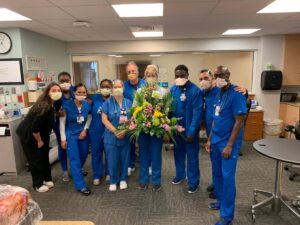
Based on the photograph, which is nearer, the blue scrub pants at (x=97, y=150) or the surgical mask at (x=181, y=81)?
the surgical mask at (x=181, y=81)

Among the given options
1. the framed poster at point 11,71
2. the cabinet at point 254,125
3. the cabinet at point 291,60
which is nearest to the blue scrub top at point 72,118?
the framed poster at point 11,71

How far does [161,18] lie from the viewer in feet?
10.6

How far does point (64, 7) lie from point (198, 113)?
6.51 ft

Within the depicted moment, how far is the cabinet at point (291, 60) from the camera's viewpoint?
4.80 metres

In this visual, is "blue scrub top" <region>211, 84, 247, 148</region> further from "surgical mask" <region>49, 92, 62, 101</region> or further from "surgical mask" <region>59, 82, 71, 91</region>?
"surgical mask" <region>59, 82, 71, 91</region>

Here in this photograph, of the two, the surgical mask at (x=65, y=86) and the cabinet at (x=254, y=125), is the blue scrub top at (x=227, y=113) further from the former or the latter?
the cabinet at (x=254, y=125)

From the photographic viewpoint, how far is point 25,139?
2748 mm

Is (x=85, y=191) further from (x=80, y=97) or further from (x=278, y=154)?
(x=278, y=154)

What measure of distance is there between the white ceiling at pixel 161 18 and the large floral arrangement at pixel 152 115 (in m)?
1.04

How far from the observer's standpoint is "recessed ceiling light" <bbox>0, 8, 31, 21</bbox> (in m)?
2.80

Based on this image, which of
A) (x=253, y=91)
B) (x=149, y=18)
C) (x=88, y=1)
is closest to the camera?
(x=88, y=1)

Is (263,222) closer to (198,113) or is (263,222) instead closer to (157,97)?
(198,113)

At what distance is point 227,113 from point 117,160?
4.76 feet

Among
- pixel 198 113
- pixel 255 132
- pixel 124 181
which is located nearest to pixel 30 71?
pixel 124 181
